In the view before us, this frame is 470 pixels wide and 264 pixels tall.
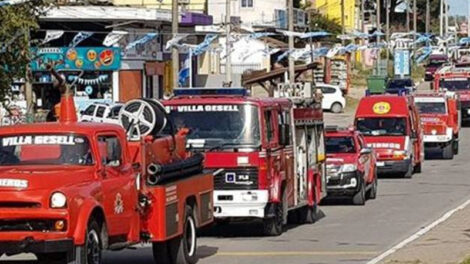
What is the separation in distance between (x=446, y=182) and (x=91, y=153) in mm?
22389

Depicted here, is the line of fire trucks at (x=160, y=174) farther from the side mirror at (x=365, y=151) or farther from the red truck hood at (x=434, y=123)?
the red truck hood at (x=434, y=123)

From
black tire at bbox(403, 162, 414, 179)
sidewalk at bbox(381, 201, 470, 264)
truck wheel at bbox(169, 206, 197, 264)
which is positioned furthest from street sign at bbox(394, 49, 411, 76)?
truck wheel at bbox(169, 206, 197, 264)

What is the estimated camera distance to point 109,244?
575 inches

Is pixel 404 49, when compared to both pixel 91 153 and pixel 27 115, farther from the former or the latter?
pixel 91 153

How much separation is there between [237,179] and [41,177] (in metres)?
7.30

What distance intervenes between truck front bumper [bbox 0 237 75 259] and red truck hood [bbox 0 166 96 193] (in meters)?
0.57

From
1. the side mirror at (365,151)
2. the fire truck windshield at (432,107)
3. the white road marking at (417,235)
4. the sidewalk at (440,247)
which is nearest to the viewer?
the sidewalk at (440,247)

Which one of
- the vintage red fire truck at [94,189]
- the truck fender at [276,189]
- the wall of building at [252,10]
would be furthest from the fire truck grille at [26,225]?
the wall of building at [252,10]

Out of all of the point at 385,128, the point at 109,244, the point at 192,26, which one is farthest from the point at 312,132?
the point at 192,26

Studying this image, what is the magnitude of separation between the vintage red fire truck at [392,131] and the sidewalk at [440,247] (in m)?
14.1

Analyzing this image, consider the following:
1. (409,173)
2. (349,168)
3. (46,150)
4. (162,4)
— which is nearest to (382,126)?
(409,173)

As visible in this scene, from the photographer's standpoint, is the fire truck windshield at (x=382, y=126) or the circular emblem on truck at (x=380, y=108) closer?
the fire truck windshield at (x=382, y=126)


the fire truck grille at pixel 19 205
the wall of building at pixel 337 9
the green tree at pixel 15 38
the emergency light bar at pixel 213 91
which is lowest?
the fire truck grille at pixel 19 205

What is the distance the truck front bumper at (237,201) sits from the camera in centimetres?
2064
